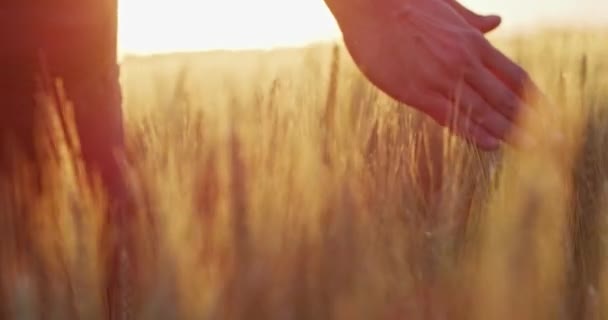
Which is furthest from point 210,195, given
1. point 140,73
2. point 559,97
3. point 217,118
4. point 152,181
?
point 140,73

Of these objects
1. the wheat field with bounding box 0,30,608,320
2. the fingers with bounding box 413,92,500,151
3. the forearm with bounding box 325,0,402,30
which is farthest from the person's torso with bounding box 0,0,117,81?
the fingers with bounding box 413,92,500,151

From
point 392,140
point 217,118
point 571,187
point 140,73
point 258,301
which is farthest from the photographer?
point 140,73

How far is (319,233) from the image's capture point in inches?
43.1

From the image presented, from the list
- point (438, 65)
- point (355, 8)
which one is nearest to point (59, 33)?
point (355, 8)

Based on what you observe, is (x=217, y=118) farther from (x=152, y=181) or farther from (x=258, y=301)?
(x=258, y=301)

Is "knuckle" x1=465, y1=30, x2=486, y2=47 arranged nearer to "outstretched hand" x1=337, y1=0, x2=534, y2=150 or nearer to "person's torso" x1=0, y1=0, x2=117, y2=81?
"outstretched hand" x1=337, y1=0, x2=534, y2=150

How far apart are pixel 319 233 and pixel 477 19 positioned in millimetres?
489

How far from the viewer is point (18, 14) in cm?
136

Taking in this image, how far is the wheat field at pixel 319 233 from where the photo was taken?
3.46 feet

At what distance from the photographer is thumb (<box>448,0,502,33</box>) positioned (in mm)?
1443

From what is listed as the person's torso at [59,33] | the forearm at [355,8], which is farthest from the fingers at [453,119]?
the person's torso at [59,33]

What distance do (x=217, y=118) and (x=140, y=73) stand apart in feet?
1.88

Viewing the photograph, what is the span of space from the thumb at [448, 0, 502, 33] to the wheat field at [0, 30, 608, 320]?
206 mm

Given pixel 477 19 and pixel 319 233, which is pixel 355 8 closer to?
pixel 477 19
